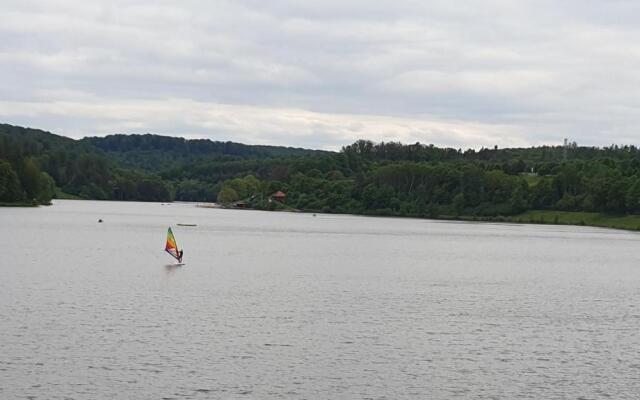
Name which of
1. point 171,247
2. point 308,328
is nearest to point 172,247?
point 171,247

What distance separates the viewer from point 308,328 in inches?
1962

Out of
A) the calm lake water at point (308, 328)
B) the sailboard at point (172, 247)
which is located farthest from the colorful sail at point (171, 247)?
the calm lake water at point (308, 328)

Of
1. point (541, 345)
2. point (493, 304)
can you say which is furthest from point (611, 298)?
point (541, 345)

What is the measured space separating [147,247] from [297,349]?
70.5 meters

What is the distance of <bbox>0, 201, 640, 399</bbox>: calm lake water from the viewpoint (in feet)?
122

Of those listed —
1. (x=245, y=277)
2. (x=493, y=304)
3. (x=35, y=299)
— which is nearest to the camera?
(x=35, y=299)

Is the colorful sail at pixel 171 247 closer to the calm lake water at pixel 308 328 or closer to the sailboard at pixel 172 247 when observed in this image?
the sailboard at pixel 172 247

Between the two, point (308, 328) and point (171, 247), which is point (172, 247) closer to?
point (171, 247)

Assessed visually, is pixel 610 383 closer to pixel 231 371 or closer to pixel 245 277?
pixel 231 371

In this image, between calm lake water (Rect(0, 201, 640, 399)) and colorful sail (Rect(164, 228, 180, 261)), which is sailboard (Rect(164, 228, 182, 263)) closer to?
colorful sail (Rect(164, 228, 180, 261))

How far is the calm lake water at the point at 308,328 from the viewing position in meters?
37.1

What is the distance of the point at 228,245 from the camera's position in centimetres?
11962

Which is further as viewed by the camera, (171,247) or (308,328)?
(171,247)

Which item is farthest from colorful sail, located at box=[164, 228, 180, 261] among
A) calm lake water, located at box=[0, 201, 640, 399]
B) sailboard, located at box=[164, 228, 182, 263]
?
calm lake water, located at box=[0, 201, 640, 399]
